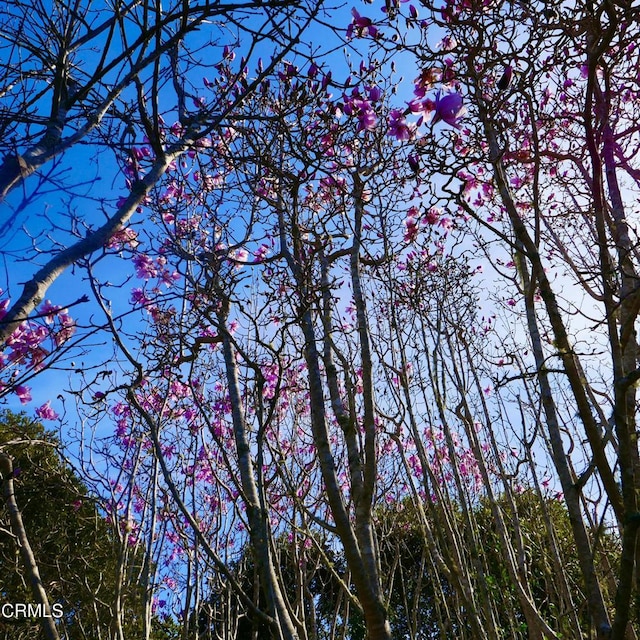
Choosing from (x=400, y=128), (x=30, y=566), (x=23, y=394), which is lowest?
(x=30, y=566)

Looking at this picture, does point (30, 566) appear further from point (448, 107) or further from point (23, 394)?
point (448, 107)

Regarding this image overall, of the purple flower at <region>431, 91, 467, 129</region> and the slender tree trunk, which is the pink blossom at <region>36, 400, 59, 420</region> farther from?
the purple flower at <region>431, 91, 467, 129</region>

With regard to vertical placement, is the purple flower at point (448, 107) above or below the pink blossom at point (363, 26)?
below

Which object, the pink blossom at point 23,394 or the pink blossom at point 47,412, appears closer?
the pink blossom at point 23,394

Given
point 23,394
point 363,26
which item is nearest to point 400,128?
point 363,26

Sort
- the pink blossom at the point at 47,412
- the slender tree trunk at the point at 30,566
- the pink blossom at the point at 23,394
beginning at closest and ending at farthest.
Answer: the slender tree trunk at the point at 30,566 < the pink blossom at the point at 23,394 < the pink blossom at the point at 47,412

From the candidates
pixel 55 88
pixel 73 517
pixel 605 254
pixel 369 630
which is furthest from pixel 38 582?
pixel 73 517

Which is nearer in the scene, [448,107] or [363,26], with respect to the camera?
[448,107]

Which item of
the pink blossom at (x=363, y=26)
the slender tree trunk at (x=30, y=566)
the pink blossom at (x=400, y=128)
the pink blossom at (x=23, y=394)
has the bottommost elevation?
the slender tree trunk at (x=30, y=566)

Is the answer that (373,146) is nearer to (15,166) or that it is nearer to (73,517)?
(15,166)

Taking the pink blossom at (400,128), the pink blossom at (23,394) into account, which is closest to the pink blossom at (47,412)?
the pink blossom at (23,394)

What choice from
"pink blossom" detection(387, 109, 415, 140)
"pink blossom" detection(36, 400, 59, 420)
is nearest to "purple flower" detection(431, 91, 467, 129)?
"pink blossom" detection(387, 109, 415, 140)

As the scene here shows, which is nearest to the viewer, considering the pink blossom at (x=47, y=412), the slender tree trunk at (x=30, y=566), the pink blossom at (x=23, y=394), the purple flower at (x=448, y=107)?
the purple flower at (x=448, y=107)

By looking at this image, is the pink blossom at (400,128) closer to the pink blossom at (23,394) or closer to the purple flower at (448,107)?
the purple flower at (448,107)
